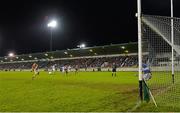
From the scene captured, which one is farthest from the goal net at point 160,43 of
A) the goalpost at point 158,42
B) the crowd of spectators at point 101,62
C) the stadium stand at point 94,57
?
the crowd of spectators at point 101,62

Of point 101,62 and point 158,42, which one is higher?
point 101,62

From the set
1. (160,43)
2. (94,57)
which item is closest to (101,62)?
(94,57)

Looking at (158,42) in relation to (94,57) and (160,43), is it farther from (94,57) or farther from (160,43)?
(94,57)

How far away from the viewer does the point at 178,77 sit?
22.7 meters

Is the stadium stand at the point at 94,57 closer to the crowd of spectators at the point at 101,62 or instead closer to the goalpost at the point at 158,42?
the crowd of spectators at the point at 101,62

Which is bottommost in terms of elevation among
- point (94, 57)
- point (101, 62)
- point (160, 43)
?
point (160, 43)

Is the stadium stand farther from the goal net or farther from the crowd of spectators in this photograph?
the goal net

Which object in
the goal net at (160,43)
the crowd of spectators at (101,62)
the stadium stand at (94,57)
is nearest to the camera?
the goal net at (160,43)

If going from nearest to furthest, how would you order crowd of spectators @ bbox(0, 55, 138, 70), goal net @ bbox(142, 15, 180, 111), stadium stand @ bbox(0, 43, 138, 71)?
goal net @ bbox(142, 15, 180, 111) → crowd of spectators @ bbox(0, 55, 138, 70) → stadium stand @ bbox(0, 43, 138, 71)

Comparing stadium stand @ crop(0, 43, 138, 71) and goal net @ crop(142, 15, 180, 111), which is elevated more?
stadium stand @ crop(0, 43, 138, 71)

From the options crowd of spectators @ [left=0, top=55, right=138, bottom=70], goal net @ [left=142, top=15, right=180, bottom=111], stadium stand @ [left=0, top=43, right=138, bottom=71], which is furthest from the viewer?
stadium stand @ [left=0, top=43, right=138, bottom=71]

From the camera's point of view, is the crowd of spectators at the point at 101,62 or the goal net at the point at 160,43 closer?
the goal net at the point at 160,43

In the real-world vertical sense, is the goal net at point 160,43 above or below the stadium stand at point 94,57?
below

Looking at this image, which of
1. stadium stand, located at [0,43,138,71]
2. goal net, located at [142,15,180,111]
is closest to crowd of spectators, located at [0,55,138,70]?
stadium stand, located at [0,43,138,71]
